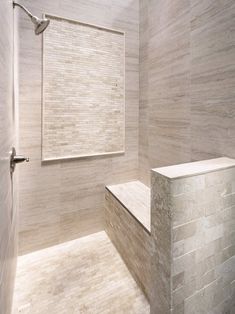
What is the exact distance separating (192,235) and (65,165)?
128 centimetres

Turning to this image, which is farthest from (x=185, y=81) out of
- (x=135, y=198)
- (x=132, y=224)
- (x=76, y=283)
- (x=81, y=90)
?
(x=76, y=283)

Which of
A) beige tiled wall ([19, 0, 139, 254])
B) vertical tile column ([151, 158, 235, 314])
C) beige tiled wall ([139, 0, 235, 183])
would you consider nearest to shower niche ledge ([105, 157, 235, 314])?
vertical tile column ([151, 158, 235, 314])

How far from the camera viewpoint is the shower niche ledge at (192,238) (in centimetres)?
90

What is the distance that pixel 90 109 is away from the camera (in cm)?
193

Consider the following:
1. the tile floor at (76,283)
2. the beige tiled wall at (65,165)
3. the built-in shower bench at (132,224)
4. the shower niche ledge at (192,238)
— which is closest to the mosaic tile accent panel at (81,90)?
the beige tiled wall at (65,165)

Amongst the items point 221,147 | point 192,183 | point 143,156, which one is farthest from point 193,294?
point 143,156

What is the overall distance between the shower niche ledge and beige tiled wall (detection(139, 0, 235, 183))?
0.29m

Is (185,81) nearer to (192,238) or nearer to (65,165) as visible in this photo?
(192,238)

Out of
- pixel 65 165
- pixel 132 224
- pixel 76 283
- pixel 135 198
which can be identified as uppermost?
pixel 65 165

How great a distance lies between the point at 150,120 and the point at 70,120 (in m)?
0.79

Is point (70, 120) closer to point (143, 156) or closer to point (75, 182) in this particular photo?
point (75, 182)

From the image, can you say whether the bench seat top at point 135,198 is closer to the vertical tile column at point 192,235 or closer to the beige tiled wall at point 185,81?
the beige tiled wall at point 185,81

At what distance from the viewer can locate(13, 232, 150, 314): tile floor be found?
1276 mm

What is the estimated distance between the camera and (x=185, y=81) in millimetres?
1544
